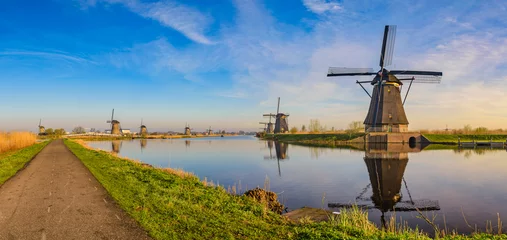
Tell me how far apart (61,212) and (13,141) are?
111ft

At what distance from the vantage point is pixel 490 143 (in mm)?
44906

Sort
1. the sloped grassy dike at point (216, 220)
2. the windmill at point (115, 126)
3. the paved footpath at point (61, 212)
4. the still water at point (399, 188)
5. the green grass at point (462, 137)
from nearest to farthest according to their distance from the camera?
the paved footpath at point (61, 212) → the sloped grassy dike at point (216, 220) → the still water at point (399, 188) → the green grass at point (462, 137) → the windmill at point (115, 126)

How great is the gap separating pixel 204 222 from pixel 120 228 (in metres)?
1.84

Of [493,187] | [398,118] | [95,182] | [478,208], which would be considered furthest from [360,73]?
[95,182]

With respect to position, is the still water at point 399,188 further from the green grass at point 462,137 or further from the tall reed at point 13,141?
the green grass at point 462,137

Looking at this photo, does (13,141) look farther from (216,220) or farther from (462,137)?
(462,137)

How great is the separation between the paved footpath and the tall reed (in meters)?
23.4

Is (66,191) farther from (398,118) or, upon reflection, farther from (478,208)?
(398,118)

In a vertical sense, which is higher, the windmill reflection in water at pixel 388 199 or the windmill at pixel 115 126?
the windmill at pixel 115 126

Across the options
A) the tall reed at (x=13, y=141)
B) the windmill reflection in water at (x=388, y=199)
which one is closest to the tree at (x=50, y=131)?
the tall reed at (x=13, y=141)

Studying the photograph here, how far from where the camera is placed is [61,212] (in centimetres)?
766

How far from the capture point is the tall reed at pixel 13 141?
29.8 meters

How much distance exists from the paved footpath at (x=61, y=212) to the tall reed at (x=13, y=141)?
76.8ft

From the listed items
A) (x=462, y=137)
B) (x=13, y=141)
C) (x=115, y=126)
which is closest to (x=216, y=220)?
(x=13, y=141)
